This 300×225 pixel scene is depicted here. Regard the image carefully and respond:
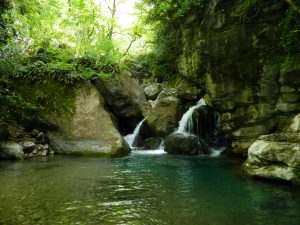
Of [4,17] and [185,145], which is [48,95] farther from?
[185,145]

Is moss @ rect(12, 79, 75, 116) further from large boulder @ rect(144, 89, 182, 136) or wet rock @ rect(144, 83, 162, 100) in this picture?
wet rock @ rect(144, 83, 162, 100)

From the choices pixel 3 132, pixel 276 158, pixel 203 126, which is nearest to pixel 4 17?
pixel 3 132

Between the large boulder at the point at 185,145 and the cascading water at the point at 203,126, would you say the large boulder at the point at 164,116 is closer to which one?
the cascading water at the point at 203,126

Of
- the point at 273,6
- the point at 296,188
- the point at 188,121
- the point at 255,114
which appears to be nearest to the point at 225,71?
the point at 255,114

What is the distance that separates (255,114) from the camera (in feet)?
41.6

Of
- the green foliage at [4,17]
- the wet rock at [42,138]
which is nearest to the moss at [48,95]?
the wet rock at [42,138]

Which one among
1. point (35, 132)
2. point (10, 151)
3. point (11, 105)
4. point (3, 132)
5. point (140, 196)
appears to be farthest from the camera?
point (35, 132)

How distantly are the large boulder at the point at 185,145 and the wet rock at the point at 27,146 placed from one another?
666 centimetres

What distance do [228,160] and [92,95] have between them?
7.65m

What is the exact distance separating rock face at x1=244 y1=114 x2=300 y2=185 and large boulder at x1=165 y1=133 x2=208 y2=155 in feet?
18.0

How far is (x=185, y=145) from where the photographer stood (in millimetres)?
14883

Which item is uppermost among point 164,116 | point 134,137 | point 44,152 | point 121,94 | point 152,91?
point 152,91

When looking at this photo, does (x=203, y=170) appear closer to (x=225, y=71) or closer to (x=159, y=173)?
(x=159, y=173)

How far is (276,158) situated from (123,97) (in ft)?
33.9
